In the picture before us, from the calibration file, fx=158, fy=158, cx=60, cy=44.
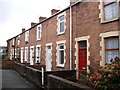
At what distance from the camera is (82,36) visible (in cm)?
1040

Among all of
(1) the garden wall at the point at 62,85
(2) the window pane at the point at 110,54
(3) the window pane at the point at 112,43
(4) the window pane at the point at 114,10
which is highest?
(4) the window pane at the point at 114,10

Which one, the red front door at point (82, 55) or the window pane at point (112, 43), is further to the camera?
the red front door at point (82, 55)

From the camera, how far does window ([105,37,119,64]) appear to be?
809 cm

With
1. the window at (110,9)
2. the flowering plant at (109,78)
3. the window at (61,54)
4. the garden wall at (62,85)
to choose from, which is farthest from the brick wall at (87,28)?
the flowering plant at (109,78)

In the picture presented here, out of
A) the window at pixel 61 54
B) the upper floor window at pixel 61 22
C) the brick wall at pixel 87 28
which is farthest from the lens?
the upper floor window at pixel 61 22

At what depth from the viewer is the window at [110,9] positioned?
324 inches

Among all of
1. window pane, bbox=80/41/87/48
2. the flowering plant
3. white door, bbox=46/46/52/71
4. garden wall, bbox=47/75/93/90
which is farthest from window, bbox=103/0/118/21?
white door, bbox=46/46/52/71

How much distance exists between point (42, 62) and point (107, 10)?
995 centimetres

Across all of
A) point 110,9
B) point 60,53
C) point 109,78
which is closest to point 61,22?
point 60,53

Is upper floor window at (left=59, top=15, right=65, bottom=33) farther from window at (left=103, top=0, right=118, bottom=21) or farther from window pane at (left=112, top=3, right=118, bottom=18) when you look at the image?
window pane at (left=112, top=3, right=118, bottom=18)

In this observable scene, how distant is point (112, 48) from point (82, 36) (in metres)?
2.57

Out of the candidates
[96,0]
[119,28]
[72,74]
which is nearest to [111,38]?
[119,28]

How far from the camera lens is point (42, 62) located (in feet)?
55.1

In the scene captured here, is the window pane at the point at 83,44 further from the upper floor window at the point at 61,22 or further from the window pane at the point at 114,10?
the upper floor window at the point at 61,22
